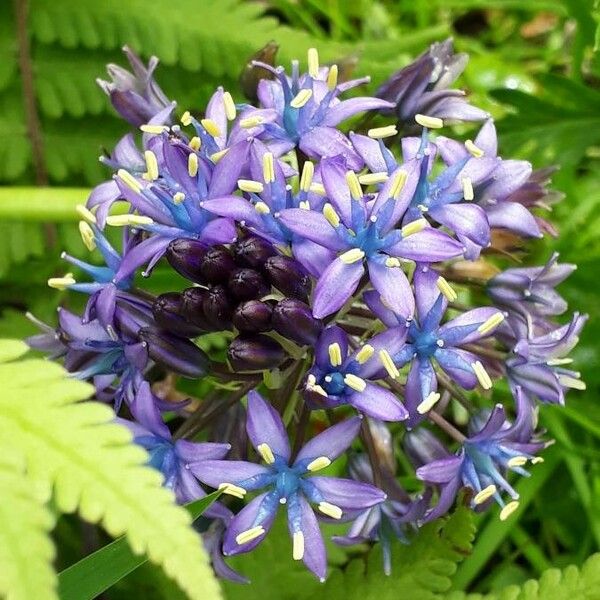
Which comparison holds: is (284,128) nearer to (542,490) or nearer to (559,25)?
(542,490)

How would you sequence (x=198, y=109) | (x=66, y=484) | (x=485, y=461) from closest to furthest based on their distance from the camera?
(x=66, y=484), (x=485, y=461), (x=198, y=109)

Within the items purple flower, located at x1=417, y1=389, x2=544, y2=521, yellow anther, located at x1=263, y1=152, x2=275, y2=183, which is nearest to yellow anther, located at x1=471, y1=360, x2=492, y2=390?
purple flower, located at x1=417, y1=389, x2=544, y2=521

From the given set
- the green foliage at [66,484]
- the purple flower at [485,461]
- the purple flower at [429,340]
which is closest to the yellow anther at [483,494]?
the purple flower at [485,461]

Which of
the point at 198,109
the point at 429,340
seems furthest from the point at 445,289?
the point at 198,109

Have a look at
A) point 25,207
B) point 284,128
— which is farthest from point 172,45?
point 284,128

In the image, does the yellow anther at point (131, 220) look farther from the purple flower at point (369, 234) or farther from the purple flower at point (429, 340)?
the purple flower at point (429, 340)

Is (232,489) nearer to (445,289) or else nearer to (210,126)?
(445,289)

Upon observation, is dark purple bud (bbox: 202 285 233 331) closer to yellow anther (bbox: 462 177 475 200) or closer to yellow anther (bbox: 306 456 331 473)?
yellow anther (bbox: 306 456 331 473)
